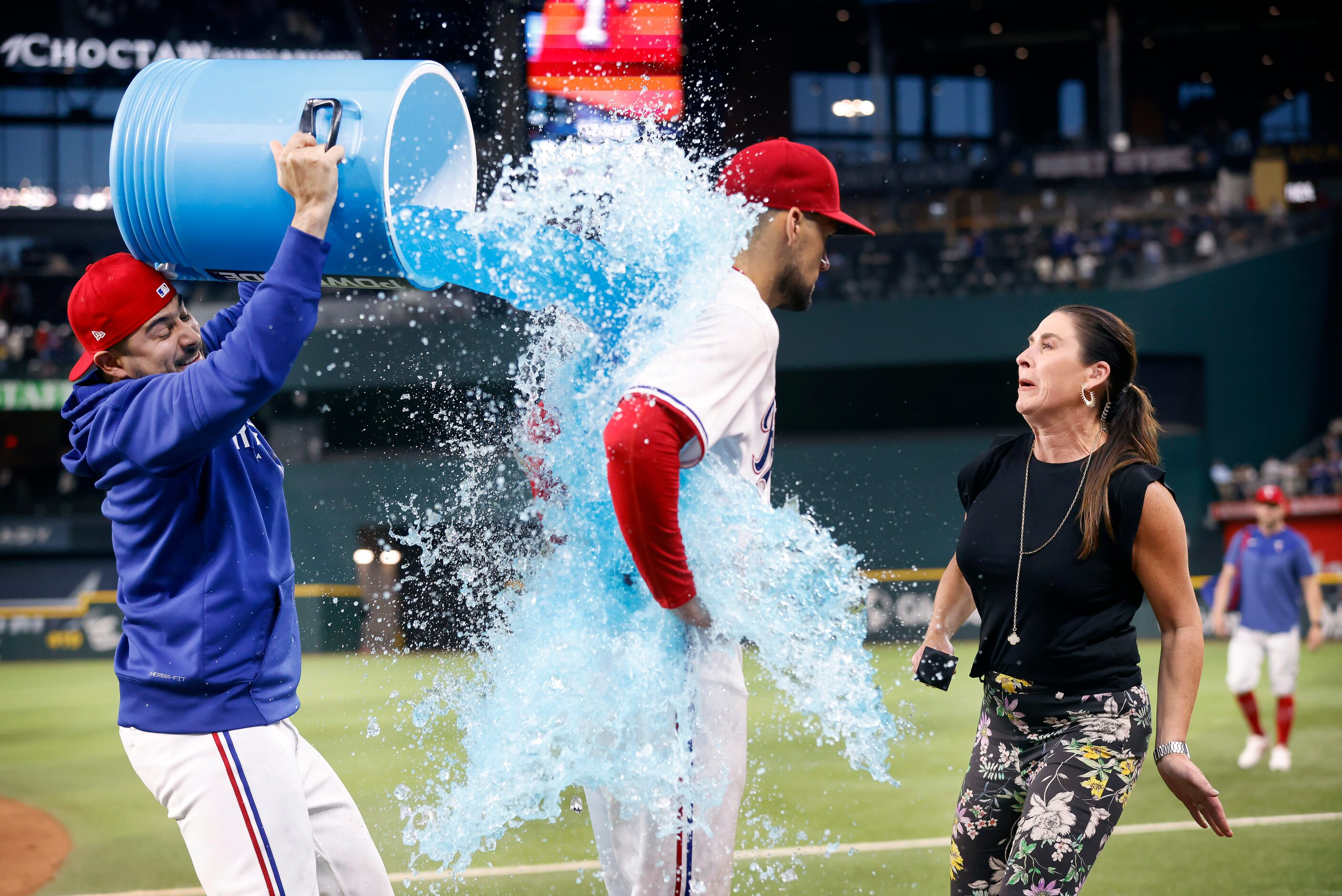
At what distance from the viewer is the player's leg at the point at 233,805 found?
267 cm

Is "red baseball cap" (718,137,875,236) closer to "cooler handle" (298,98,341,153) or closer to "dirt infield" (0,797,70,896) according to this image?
"cooler handle" (298,98,341,153)

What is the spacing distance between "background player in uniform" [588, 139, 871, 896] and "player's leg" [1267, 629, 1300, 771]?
6.89 meters

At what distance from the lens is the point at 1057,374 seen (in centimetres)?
319

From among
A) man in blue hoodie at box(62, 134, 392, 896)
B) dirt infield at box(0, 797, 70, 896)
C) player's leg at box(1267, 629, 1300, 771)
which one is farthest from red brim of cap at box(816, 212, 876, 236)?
player's leg at box(1267, 629, 1300, 771)

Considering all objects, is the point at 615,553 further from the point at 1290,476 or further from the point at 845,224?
the point at 1290,476

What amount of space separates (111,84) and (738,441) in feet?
89.9

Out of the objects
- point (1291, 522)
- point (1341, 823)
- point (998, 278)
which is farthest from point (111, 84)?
point (1341, 823)

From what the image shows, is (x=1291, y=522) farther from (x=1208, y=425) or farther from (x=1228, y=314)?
(x=1228, y=314)

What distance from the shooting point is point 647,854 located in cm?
265

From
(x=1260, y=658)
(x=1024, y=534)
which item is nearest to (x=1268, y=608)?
(x=1260, y=658)

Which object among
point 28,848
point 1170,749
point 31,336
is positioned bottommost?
point 28,848

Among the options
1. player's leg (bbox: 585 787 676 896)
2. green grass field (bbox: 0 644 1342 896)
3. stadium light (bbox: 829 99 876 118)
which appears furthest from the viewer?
stadium light (bbox: 829 99 876 118)

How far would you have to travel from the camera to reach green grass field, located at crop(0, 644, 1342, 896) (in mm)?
5387

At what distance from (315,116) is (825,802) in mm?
5661
